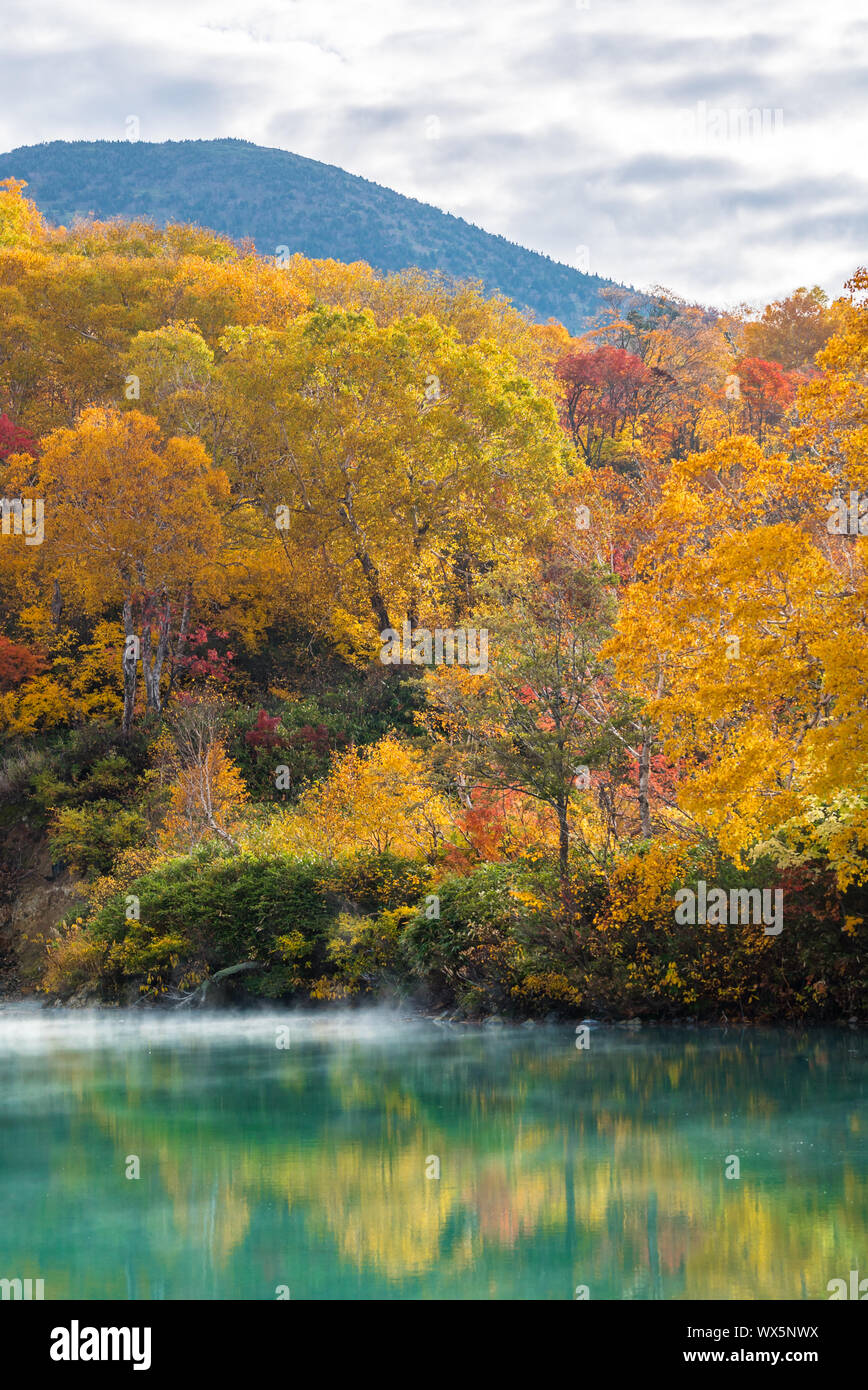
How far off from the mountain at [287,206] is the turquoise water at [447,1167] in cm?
14201

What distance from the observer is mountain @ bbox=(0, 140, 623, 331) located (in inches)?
6289

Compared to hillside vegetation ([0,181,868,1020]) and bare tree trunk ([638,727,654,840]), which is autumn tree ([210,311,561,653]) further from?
bare tree trunk ([638,727,654,840])

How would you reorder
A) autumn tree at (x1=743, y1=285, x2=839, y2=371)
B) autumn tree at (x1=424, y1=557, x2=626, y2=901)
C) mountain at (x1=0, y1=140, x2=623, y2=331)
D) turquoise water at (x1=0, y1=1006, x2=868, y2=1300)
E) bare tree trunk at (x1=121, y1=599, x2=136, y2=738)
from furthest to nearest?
mountain at (x1=0, y1=140, x2=623, y2=331), autumn tree at (x1=743, y1=285, x2=839, y2=371), bare tree trunk at (x1=121, y1=599, x2=136, y2=738), autumn tree at (x1=424, y1=557, x2=626, y2=901), turquoise water at (x1=0, y1=1006, x2=868, y2=1300)

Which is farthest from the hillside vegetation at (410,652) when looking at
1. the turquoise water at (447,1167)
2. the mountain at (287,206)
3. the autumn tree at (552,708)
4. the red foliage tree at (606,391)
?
the mountain at (287,206)

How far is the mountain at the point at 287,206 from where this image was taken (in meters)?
160

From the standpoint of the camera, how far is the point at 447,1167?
426 inches

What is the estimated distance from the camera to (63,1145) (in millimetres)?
12234

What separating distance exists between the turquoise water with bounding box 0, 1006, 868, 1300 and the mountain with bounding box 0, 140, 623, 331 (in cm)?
14201

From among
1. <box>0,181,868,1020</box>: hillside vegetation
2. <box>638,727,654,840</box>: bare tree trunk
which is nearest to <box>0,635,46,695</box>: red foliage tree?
<box>0,181,868,1020</box>: hillside vegetation

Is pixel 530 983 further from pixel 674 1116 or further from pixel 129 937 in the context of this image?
pixel 129 937

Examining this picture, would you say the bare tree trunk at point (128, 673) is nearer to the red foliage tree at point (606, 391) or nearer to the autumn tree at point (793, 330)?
the red foliage tree at point (606, 391)

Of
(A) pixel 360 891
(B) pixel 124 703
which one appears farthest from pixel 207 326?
(A) pixel 360 891

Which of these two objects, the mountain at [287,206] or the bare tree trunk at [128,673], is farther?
the mountain at [287,206]

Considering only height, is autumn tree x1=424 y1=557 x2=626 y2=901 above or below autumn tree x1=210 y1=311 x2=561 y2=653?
below
